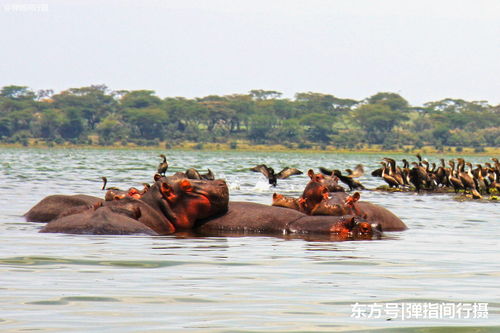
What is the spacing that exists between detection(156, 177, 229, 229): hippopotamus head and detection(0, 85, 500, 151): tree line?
128 metres

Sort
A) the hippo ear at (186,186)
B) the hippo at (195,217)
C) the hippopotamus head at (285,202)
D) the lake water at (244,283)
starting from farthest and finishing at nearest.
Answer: the hippopotamus head at (285,202), the hippo ear at (186,186), the hippo at (195,217), the lake water at (244,283)

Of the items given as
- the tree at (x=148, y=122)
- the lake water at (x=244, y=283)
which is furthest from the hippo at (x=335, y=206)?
the tree at (x=148, y=122)

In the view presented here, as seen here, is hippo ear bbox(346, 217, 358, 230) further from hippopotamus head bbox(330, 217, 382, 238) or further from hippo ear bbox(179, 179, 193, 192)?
hippo ear bbox(179, 179, 193, 192)

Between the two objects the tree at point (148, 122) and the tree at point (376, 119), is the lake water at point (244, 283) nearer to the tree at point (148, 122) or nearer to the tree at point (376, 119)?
the tree at point (148, 122)

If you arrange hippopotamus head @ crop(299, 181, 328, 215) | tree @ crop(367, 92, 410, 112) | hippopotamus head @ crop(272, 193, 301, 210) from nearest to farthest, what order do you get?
hippopotamus head @ crop(299, 181, 328, 215), hippopotamus head @ crop(272, 193, 301, 210), tree @ crop(367, 92, 410, 112)

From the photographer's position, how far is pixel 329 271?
9359mm

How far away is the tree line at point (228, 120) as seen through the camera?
5610 inches

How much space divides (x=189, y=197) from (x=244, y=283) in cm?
471

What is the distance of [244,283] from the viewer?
8.45 m

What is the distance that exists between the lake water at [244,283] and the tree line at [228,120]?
129 metres

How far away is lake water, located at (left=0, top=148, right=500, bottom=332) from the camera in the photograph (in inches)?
260

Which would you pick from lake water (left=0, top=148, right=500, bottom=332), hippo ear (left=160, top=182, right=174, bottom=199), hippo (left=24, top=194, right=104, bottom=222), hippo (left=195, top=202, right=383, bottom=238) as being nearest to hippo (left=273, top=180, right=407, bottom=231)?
hippo (left=195, top=202, right=383, bottom=238)

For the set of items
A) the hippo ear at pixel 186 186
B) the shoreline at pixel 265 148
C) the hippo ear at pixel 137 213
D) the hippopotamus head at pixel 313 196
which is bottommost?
the shoreline at pixel 265 148

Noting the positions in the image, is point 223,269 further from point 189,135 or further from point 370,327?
point 189,135
